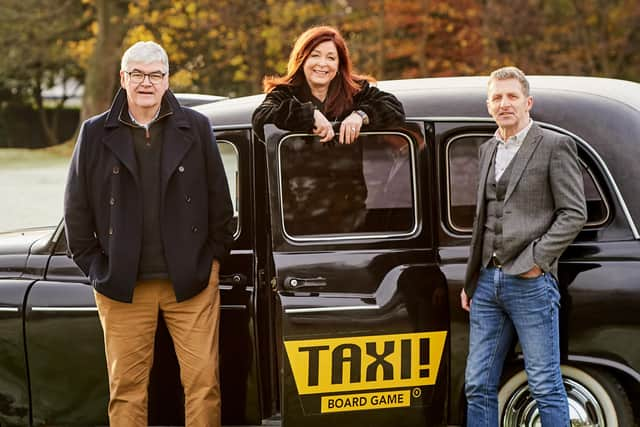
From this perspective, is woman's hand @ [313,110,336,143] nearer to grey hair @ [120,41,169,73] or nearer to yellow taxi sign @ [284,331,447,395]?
grey hair @ [120,41,169,73]

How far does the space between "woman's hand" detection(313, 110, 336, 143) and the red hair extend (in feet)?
0.38

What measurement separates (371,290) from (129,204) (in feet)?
3.62

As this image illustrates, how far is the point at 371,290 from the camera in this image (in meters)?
4.03

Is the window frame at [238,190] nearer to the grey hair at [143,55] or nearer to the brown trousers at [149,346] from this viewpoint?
the brown trousers at [149,346]

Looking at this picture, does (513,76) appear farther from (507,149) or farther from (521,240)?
(521,240)

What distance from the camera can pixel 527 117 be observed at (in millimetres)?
3789

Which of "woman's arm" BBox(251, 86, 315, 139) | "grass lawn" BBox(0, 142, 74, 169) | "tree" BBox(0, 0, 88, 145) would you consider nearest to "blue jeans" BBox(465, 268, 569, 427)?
"woman's arm" BBox(251, 86, 315, 139)

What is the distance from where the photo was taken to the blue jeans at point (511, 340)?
374cm

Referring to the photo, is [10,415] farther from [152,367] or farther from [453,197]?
[453,197]

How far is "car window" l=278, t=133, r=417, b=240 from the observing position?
13.5ft

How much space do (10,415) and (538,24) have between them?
836 inches

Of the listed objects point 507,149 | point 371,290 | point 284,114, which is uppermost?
point 284,114

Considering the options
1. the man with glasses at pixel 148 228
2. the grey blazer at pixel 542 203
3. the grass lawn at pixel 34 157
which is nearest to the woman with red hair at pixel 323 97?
the man with glasses at pixel 148 228

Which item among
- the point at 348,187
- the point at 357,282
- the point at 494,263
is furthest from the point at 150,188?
the point at 494,263
